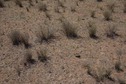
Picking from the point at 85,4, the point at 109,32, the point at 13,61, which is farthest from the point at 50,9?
the point at 13,61

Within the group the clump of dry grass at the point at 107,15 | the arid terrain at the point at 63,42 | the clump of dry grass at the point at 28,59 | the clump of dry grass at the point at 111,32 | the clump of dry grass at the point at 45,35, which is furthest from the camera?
the clump of dry grass at the point at 107,15

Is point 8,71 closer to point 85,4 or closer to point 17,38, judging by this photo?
point 17,38

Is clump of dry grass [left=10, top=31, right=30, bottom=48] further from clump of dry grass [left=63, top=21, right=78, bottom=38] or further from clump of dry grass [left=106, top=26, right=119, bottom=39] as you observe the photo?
clump of dry grass [left=106, top=26, right=119, bottom=39]

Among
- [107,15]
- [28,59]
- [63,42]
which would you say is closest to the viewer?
[28,59]

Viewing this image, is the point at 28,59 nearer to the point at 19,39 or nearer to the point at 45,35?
the point at 19,39

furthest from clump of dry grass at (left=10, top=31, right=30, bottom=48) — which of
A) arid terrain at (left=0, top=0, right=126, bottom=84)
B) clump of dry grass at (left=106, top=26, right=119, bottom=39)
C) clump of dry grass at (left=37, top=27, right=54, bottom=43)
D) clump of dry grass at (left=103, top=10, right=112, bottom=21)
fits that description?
clump of dry grass at (left=103, top=10, right=112, bottom=21)

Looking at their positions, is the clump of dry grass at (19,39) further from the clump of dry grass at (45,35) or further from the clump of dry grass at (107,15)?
the clump of dry grass at (107,15)

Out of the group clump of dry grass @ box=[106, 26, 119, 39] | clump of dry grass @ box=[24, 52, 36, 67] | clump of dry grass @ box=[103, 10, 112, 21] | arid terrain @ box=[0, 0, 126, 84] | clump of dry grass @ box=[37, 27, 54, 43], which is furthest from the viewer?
clump of dry grass @ box=[103, 10, 112, 21]

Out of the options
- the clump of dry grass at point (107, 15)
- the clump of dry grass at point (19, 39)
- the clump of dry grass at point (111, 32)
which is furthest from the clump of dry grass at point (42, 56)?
the clump of dry grass at point (107, 15)

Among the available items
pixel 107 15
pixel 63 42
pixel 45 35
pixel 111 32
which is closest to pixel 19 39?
pixel 45 35
